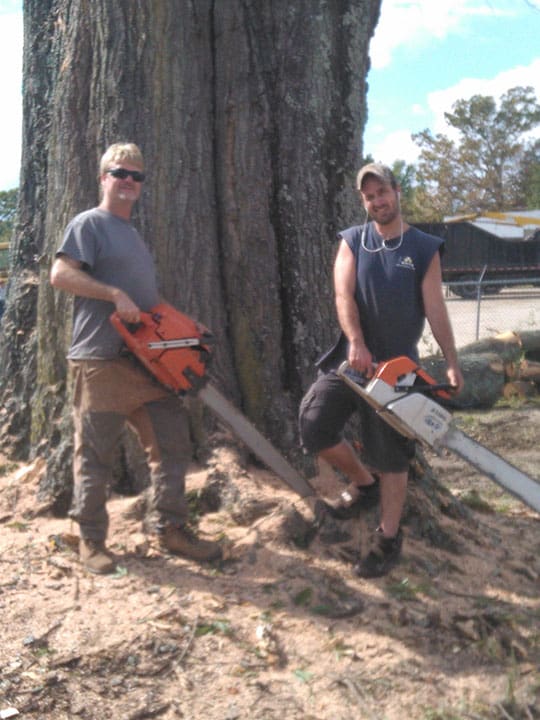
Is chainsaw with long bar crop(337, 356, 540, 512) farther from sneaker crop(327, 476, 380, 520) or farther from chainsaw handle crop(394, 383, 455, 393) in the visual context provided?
sneaker crop(327, 476, 380, 520)

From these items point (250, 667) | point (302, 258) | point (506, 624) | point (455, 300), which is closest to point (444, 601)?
point (506, 624)

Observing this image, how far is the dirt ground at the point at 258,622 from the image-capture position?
334 centimetres

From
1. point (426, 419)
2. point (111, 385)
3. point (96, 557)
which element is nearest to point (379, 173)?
point (426, 419)

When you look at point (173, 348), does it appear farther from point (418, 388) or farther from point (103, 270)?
point (418, 388)

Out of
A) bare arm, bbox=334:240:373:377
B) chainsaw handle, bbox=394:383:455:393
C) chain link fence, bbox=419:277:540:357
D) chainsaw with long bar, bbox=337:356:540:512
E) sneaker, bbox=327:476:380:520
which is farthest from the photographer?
chain link fence, bbox=419:277:540:357

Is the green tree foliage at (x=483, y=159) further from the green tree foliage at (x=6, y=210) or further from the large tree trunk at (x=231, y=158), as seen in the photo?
the large tree trunk at (x=231, y=158)

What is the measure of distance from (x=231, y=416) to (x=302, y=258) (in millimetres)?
986

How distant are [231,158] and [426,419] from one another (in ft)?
6.13

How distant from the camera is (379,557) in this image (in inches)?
162

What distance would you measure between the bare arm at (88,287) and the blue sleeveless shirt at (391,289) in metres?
1.03

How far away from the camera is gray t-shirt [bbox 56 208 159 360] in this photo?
3.93m

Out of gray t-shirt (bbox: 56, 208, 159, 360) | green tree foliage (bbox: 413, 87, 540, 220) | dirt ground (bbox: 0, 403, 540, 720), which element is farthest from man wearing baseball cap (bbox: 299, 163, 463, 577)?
green tree foliage (bbox: 413, 87, 540, 220)

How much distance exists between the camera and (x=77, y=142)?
4.68 m

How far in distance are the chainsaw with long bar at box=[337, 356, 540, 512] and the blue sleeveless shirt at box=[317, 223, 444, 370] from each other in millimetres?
315
